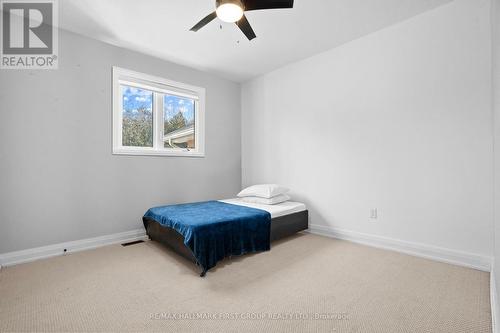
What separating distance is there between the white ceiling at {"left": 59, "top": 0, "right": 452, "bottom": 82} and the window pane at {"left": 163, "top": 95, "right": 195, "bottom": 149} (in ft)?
2.12

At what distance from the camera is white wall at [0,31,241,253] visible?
254 cm

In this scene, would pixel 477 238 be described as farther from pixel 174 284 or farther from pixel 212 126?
pixel 212 126

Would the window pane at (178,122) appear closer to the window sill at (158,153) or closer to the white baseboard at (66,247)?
the window sill at (158,153)

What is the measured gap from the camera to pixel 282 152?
4.07m

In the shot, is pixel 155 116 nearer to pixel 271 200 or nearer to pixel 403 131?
pixel 271 200

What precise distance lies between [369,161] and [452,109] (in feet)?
3.16

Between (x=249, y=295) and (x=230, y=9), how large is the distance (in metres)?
2.22

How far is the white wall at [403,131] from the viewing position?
2.34 metres

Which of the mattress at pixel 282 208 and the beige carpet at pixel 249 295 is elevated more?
the mattress at pixel 282 208

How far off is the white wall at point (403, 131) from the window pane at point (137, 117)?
84.9 inches

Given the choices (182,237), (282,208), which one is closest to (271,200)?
(282,208)

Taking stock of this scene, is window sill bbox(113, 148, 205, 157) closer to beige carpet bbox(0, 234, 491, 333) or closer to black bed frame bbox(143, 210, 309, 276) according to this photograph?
black bed frame bbox(143, 210, 309, 276)

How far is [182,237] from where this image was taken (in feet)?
7.99

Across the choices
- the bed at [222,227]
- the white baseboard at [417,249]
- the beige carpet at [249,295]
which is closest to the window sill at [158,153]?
the bed at [222,227]
